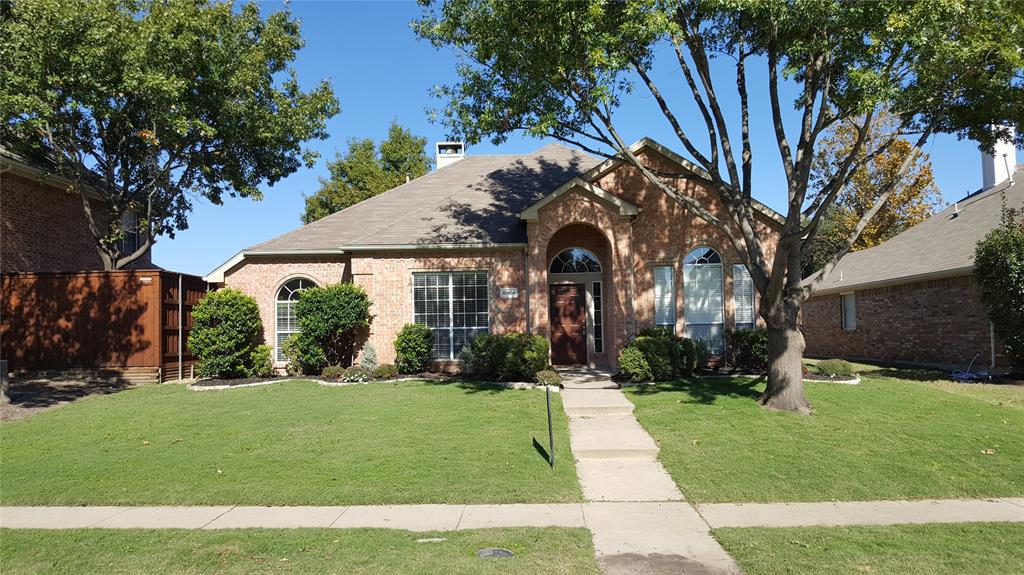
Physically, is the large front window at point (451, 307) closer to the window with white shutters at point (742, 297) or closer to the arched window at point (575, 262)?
the arched window at point (575, 262)

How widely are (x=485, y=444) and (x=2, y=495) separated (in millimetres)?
5783

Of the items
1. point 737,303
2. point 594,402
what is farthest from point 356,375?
point 737,303

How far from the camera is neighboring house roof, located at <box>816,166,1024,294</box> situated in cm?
1820

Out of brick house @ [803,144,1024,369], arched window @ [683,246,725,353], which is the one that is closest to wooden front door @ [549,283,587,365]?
arched window @ [683,246,725,353]

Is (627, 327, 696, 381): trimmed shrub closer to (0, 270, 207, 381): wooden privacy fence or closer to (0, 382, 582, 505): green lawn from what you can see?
(0, 382, 582, 505): green lawn

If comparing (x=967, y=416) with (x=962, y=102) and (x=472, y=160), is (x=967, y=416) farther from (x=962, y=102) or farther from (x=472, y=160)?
(x=472, y=160)

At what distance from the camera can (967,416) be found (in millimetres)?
10227

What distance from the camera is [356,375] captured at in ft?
48.4

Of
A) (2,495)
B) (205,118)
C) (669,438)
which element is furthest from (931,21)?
(205,118)

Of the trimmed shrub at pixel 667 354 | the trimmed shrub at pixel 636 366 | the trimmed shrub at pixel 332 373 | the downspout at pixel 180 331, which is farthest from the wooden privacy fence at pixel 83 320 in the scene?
the trimmed shrub at pixel 667 354

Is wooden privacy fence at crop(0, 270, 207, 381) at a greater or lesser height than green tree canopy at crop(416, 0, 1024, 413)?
lesser

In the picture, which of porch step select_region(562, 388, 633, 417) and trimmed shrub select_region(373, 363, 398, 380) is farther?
trimmed shrub select_region(373, 363, 398, 380)

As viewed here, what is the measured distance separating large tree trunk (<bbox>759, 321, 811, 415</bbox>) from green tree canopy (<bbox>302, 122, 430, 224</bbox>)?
1125 inches

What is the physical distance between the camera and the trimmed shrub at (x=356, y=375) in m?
14.7
